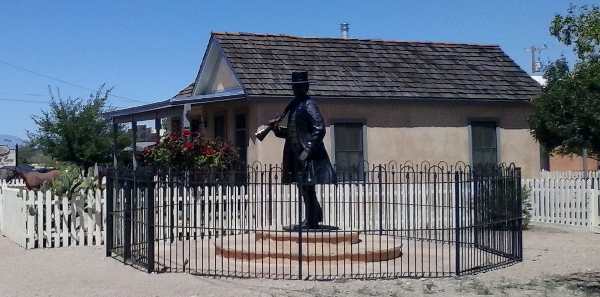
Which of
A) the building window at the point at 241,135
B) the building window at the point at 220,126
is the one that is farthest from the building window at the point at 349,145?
the building window at the point at 220,126

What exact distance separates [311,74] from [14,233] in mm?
7874

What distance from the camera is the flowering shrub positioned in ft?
55.2

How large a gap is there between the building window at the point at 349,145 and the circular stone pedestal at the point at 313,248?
22.1ft

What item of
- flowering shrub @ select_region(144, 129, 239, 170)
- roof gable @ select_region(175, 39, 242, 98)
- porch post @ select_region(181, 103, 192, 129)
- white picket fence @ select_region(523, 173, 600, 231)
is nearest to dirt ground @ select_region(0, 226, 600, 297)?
flowering shrub @ select_region(144, 129, 239, 170)

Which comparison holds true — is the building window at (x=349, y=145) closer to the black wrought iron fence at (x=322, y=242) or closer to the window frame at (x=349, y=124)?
the window frame at (x=349, y=124)

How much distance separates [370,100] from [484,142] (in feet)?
11.4

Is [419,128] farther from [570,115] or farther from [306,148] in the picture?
[306,148]

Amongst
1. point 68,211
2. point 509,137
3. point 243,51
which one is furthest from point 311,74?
point 68,211

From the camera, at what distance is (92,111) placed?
106ft

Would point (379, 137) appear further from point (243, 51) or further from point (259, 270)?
point (259, 270)

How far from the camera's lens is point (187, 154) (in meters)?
16.9

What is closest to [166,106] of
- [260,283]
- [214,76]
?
[214,76]

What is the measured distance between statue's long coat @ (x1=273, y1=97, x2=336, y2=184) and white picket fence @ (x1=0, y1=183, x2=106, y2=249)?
4100 mm

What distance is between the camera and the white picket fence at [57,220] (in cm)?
1478
